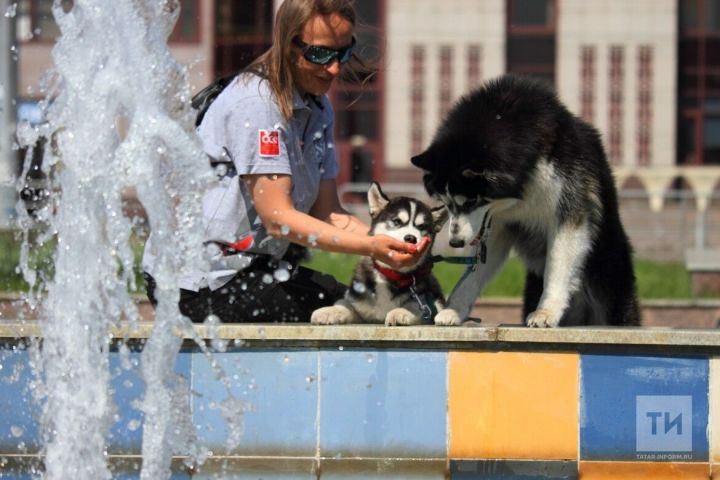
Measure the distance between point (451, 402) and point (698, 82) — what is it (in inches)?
1067

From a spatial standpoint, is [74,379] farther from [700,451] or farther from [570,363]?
[700,451]

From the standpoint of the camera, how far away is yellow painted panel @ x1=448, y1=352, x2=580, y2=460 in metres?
5.11

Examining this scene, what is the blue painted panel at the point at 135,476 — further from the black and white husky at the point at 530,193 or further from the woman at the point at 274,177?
the black and white husky at the point at 530,193

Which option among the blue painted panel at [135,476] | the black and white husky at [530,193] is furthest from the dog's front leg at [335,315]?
the blue painted panel at [135,476]

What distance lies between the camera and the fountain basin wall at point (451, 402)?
5.09 meters

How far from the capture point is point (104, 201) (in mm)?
5203

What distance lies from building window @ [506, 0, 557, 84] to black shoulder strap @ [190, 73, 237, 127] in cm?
2551

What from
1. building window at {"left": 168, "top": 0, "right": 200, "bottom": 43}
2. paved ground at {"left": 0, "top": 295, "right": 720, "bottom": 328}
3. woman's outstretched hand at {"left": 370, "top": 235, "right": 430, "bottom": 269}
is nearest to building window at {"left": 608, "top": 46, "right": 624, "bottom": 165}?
building window at {"left": 168, "top": 0, "right": 200, "bottom": 43}

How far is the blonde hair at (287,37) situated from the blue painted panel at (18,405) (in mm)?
1370

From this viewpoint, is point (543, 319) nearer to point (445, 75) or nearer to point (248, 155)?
point (248, 155)

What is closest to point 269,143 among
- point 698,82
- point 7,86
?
point 7,86

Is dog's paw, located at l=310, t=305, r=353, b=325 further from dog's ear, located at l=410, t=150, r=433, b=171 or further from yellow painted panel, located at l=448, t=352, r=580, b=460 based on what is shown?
dog's ear, located at l=410, t=150, r=433, b=171

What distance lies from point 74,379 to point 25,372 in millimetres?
215

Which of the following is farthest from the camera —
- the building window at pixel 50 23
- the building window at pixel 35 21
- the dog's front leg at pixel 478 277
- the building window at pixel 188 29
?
the building window at pixel 188 29
